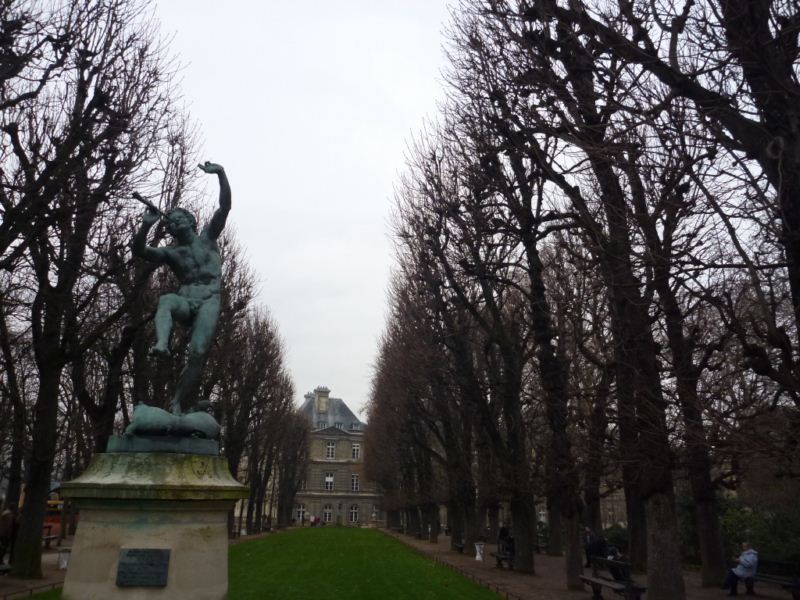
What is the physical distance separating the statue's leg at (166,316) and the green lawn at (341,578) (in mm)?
7520

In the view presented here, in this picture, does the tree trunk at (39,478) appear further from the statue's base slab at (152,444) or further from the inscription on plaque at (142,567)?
the inscription on plaque at (142,567)

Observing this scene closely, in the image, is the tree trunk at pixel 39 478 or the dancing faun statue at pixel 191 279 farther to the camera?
the tree trunk at pixel 39 478

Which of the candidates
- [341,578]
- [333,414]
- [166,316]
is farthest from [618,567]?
[333,414]

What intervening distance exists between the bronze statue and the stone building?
7898 centimetres

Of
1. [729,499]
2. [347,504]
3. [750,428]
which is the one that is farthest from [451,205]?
[347,504]

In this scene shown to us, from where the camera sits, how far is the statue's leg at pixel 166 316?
741 cm

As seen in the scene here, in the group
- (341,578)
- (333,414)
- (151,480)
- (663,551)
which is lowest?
(341,578)

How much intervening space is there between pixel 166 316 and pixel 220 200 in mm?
1718

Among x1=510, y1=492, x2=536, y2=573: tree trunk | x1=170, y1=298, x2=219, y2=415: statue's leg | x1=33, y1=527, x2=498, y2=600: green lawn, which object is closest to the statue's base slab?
x1=170, y1=298, x2=219, y2=415: statue's leg

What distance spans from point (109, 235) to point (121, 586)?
10635mm

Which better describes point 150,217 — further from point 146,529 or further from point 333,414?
point 333,414

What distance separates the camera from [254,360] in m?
31.6

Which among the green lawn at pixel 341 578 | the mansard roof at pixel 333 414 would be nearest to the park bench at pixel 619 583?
the green lawn at pixel 341 578

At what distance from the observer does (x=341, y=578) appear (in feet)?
59.4
